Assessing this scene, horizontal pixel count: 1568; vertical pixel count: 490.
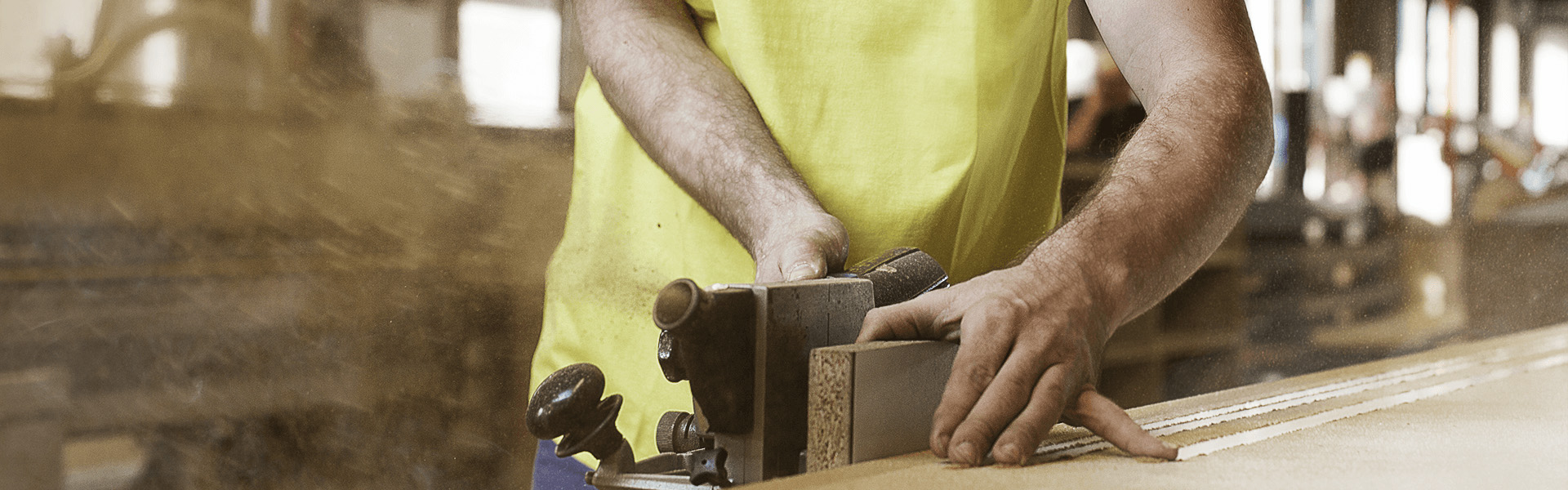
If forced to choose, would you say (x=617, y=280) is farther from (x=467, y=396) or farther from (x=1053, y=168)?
(x=467, y=396)

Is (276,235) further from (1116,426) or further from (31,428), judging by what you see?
(1116,426)

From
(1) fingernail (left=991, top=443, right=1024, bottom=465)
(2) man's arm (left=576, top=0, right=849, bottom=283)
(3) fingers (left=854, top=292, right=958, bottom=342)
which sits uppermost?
(2) man's arm (left=576, top=0, right=849, bottom=283)

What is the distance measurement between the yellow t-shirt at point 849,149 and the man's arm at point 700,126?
0.03 meters

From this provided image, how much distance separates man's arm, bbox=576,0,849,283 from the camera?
87cm

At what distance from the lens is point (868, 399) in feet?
2.02

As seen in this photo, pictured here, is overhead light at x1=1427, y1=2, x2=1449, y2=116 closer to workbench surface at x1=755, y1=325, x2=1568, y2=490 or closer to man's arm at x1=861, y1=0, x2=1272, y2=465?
workbench surface at x1=755, y1=325, x2=1568, y2=490

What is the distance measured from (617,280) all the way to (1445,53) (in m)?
8.03

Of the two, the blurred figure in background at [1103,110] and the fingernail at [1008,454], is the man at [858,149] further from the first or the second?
the blurred figure in background at [1103,110]

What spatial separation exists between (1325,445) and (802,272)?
1.14 ft

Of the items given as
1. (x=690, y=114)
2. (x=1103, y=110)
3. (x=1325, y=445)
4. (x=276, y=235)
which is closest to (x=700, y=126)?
(x=690, y=114)

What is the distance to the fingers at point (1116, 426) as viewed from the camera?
0.62 metres

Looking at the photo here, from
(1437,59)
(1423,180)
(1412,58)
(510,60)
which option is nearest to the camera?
(510,60)

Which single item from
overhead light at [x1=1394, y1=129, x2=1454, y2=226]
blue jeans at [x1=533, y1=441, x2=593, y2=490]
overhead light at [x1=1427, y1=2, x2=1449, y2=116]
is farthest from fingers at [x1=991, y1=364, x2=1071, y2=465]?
overhead light at [x1=1427, y1=2, x2=1449, y2=116]

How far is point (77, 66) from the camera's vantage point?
174 cm
